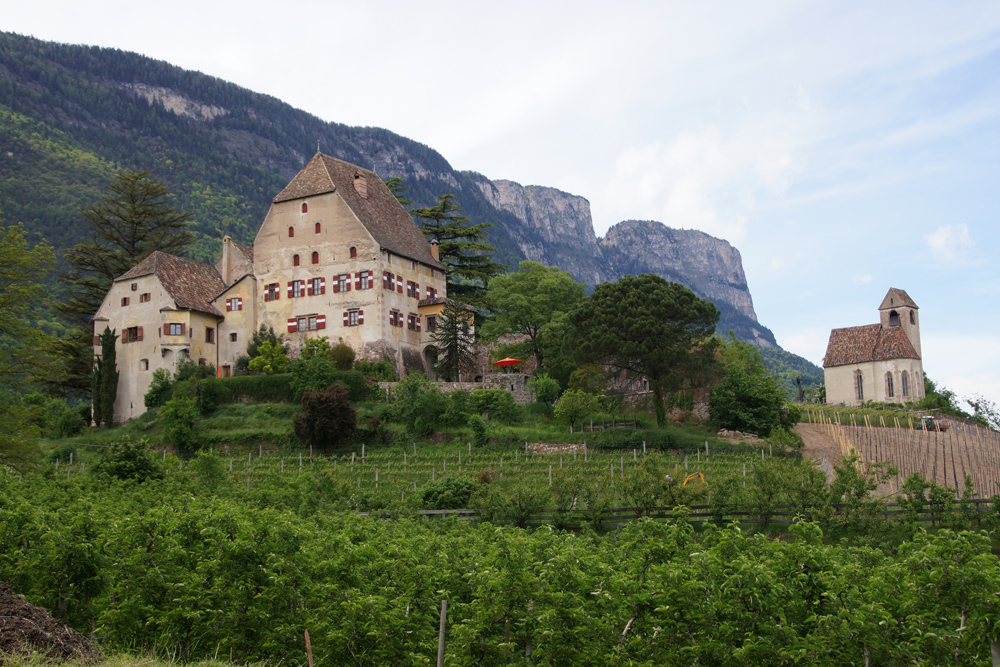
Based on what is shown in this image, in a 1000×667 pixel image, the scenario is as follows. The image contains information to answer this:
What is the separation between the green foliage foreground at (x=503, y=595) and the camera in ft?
36.3

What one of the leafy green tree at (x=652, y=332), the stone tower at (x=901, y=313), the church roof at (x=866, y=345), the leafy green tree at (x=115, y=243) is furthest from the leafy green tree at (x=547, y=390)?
the stone tower at (x=901, y=313)

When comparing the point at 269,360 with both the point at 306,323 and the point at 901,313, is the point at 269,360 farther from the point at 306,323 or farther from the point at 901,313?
the point at 901,313

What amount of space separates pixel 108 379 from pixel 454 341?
22430mm

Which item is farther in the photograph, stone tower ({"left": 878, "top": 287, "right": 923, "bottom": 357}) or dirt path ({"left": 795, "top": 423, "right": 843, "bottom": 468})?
stone tower ({"left": 878, "top": 287, "right": 923, "bottom": 357})

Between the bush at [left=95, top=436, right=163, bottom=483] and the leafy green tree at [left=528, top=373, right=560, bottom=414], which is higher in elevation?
the leafy green tree at [left=528, top=373, right=560, bottom=414]

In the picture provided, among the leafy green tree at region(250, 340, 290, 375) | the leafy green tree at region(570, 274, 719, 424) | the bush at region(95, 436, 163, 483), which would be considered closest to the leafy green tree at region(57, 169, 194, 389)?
the leafy green tree at region(250, 340, 290, 375)

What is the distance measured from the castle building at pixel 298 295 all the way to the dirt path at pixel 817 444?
24.8 metres

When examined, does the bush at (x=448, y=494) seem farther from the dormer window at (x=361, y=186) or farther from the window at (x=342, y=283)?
A: the dormer window at (x=361, y=186)

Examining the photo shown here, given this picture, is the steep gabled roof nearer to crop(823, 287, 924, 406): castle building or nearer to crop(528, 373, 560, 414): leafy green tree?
crop(528, 373, 560, 414): leafy green tree

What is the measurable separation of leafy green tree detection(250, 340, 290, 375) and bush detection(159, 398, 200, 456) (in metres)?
6.68

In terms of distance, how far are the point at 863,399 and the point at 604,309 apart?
4579cm

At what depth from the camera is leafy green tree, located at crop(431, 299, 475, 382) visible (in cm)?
5469

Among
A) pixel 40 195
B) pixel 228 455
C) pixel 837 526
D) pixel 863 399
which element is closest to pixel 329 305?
pixel 228 455

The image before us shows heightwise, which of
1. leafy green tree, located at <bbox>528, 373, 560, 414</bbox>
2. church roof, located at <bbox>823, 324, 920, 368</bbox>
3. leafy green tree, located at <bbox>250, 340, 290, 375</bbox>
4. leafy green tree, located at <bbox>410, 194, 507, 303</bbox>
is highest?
leafy green tree, located at <bbox>410, 194, 507, 303</bbox>
